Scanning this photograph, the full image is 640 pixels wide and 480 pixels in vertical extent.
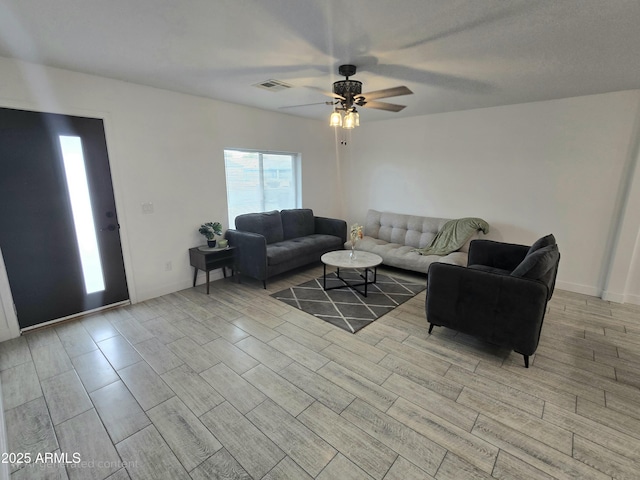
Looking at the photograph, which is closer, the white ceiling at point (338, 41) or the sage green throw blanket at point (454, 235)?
the white ceiling at point (338, 41)

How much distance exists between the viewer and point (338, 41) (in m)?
2.08

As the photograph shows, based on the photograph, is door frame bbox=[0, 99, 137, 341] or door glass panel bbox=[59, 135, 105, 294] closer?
door frame bbox=[0, 99, 137, 341]

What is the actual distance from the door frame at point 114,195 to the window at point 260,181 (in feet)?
4.54

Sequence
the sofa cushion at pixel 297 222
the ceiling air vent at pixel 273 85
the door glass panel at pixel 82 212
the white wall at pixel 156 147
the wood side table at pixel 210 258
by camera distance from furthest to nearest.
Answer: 1. the sofa cushion at pixel 297 222
2. the wood side table at pixel 210 258
3. the ceiling air vent at pixel 273 85
4. the door glass panel at pixel 82 212
5. the white wall at pixel 156 147

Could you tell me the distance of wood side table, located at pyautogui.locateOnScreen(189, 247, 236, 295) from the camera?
3707mm

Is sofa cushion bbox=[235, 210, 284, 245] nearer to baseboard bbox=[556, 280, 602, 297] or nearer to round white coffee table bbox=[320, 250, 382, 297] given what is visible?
round white coffee table bbox=[320, 250, 382, 297]

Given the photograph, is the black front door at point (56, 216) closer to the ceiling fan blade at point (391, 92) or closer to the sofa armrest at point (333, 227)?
the ceiling fan blade at point (391, 92)

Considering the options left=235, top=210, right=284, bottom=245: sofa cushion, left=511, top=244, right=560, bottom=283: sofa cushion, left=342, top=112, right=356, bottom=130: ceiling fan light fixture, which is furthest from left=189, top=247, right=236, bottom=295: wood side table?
left=511, top=244, right=560, bottom=283: sofa cushion

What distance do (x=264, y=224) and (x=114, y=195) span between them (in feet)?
6.18

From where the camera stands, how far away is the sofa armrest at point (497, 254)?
3.21 metres

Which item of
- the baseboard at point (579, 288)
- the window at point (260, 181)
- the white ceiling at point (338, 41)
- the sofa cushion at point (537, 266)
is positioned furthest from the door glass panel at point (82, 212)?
the baseboard at point (579, 288)

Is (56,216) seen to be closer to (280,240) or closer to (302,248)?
(280,240)

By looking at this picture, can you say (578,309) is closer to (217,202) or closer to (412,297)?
(412,297)

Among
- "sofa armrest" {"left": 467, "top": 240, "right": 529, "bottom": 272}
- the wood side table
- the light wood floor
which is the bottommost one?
the light wood floor
